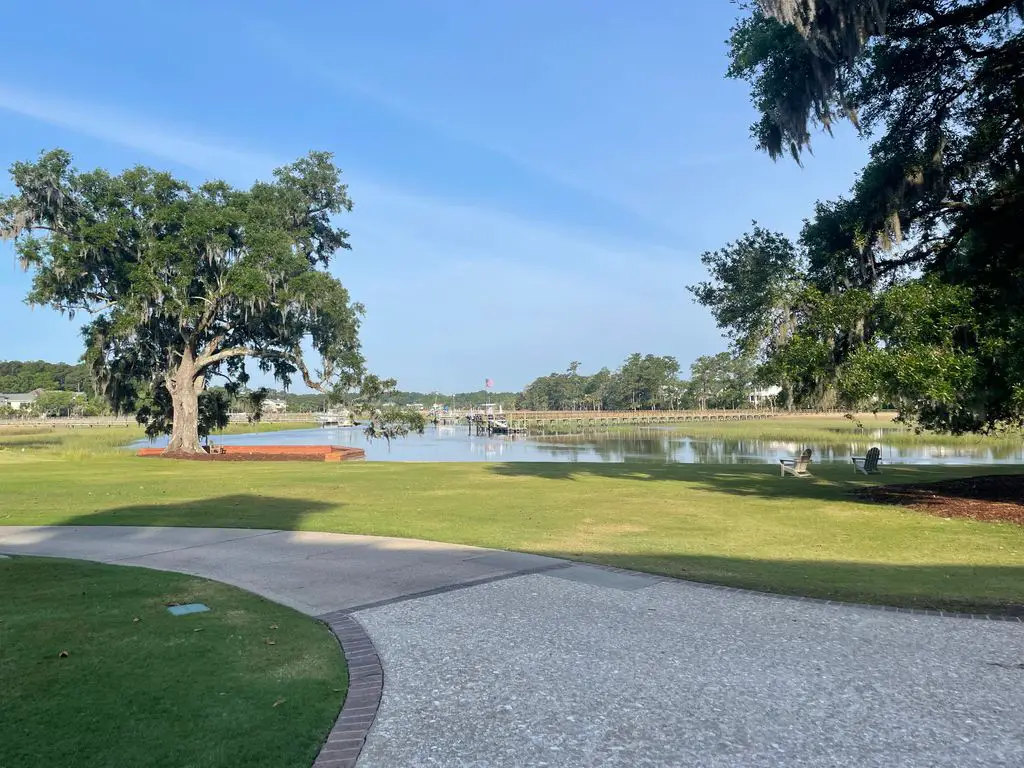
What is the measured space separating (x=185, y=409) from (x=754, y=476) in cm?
2272

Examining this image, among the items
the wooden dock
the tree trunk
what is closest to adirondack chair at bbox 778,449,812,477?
the tree trunk

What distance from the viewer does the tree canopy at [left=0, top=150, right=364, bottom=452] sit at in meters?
26.8

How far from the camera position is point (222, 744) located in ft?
11.4

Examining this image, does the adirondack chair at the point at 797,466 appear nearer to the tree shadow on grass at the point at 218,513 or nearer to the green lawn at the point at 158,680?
the tree shadow on grass at the point at 218,513

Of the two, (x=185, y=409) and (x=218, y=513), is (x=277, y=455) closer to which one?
(x=185, y=409)

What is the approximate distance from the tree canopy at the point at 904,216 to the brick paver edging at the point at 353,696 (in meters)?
8.62

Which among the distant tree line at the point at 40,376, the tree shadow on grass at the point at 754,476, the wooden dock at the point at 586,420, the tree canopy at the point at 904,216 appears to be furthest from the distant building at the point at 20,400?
the tree canopy at the point at 904,216

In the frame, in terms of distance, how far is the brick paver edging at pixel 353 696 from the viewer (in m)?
3.52

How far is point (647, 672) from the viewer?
4711 millimetres

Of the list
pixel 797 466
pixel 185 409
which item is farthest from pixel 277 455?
pixel 797 466

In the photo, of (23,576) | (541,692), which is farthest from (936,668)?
(23,576)

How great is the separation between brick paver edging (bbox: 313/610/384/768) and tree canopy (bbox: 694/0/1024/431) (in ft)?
28.3

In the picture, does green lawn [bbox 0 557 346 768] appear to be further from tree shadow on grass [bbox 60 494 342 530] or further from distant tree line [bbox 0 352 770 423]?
distant tree line [bbox 0 352 770 423]

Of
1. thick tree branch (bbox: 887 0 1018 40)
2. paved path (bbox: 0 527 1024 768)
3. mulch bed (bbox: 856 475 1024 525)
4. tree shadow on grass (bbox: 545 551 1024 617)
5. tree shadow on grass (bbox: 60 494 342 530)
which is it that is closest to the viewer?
paved path (bbox: 0 527 1024 768)
